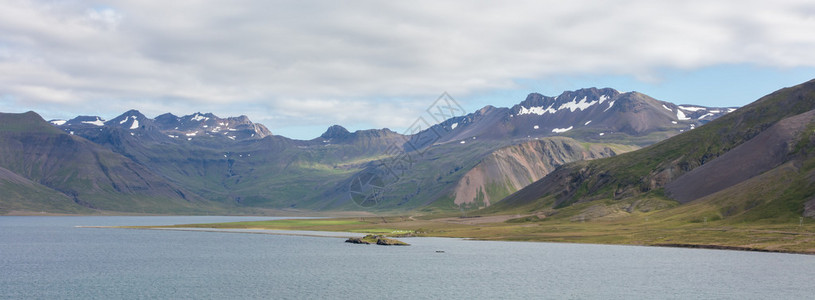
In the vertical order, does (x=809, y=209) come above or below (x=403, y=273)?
above

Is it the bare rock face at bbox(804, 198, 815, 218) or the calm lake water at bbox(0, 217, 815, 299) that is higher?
the bare rock face at bbox(804, 198, 815, 218)

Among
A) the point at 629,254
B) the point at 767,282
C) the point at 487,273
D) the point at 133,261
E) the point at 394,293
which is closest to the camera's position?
the point at 394,293

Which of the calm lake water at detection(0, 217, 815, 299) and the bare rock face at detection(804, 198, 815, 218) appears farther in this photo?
the bare rock face at detection(804, 198, 815, 218)

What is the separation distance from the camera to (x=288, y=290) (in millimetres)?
101500

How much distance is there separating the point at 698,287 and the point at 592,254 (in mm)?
59465

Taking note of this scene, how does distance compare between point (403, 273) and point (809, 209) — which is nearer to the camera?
point (403, 273)

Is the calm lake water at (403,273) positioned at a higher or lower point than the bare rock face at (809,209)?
lower

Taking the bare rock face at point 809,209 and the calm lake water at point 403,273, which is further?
the bare rock face at point 809,209

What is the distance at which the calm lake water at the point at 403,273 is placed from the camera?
98.0 meters

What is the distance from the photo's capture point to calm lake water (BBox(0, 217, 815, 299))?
98000 mm

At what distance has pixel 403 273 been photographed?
125500 millimetres

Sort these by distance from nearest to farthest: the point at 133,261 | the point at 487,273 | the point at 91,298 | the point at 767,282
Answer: the point at 91,298 → the point at 767,282 → the point at 487,273 → the point at 133,261

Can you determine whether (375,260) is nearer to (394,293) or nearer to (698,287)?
(394,293)

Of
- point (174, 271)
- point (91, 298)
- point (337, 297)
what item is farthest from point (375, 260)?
point (91, 298)
